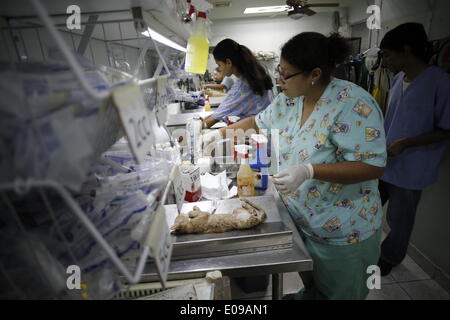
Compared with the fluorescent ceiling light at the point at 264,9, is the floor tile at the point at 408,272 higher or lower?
lower

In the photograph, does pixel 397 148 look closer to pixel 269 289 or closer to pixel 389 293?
pixel 389 293

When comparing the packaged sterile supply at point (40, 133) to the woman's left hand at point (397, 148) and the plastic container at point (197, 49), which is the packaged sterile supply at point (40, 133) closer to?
the plastic container at point (197, 49)

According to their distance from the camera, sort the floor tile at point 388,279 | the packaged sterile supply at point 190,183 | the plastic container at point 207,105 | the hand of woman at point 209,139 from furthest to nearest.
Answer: the plastic container at point 207,105, the floor tile at point 388,279, the hand of woman at point 209,139, the packaged sterile supply at point 190,183

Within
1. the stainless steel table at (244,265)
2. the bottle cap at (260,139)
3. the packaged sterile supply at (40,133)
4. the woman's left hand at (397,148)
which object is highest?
the packaged sterile supply at (40,133)

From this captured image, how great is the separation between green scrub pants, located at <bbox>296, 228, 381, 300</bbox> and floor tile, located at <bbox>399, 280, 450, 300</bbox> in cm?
118

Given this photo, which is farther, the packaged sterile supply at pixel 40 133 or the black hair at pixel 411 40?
the black hair at pixel 411 40

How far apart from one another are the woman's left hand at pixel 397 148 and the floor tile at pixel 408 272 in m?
1.15

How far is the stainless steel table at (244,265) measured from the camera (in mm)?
958

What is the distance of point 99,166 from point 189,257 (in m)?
0.51

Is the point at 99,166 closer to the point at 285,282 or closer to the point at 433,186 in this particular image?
the point at 285,282

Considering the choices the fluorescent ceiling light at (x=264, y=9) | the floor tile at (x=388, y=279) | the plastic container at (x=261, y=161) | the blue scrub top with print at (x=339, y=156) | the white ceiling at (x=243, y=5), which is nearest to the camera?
the blue scrub top with print at (x=339, y=156)

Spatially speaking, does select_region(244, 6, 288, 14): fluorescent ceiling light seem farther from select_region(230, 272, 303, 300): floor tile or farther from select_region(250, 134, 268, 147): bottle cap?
→ select_region(230, 272, 303, 300): floor tile

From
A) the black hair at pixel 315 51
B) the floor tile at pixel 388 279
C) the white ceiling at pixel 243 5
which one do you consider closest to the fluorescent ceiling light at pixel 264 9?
the white ceiling at pixel 243 5
